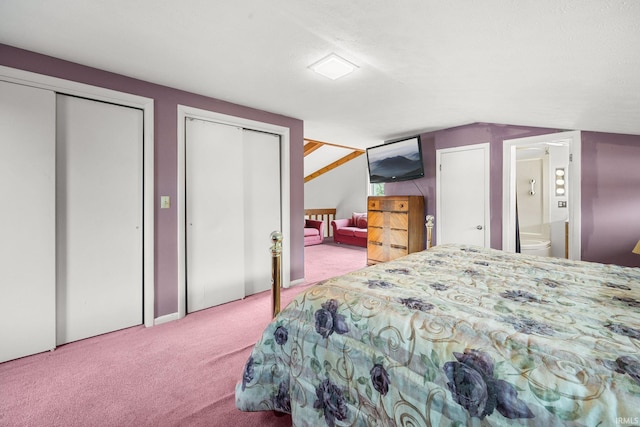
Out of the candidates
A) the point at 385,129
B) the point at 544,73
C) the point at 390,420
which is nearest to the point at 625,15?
the point at 544,73

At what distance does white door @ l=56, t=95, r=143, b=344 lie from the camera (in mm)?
2207

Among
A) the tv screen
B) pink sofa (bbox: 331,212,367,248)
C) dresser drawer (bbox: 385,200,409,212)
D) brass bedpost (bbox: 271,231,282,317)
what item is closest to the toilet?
dresser drawer (bbox: 385,200,409,212)

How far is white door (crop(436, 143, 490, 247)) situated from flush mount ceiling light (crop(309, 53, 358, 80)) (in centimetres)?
239

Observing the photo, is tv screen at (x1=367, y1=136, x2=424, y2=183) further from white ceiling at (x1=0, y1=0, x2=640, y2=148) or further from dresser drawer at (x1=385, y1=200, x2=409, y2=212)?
white ceiling at (x1=0, y1=0, x2=640, y2=148)

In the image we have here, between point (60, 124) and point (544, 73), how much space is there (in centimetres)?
361

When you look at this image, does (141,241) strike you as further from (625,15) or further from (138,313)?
(625,15)

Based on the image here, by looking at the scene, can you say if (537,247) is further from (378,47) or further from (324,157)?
(324,157)

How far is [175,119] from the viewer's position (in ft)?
8.84

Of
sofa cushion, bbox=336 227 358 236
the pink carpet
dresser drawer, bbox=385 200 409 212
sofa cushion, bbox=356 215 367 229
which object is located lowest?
the pink carpet

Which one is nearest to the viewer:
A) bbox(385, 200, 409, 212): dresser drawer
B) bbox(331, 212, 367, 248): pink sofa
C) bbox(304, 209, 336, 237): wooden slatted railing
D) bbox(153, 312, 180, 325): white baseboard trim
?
bbox(153, 312, 180, 325): white baseboard trim

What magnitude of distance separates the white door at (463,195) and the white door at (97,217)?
3762mm

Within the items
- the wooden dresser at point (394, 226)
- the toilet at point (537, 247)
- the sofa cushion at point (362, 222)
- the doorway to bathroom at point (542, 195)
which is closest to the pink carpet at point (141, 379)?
the wooden dresser at point (394, 226)

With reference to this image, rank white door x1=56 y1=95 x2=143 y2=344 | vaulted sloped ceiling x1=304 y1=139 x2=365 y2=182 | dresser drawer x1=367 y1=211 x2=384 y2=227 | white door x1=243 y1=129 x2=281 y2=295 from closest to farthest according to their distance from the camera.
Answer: white door x1=56 y1=95 x2=143 y2=344 → white door x1=243 y1=129 x2=281 y2=295 → dresser drawer x1=367 y1=211 x2=384 y2=227 → vaulted sloped ceiling x1=304 y1=139 x2=365 y2=182

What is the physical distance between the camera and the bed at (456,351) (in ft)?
2.42
